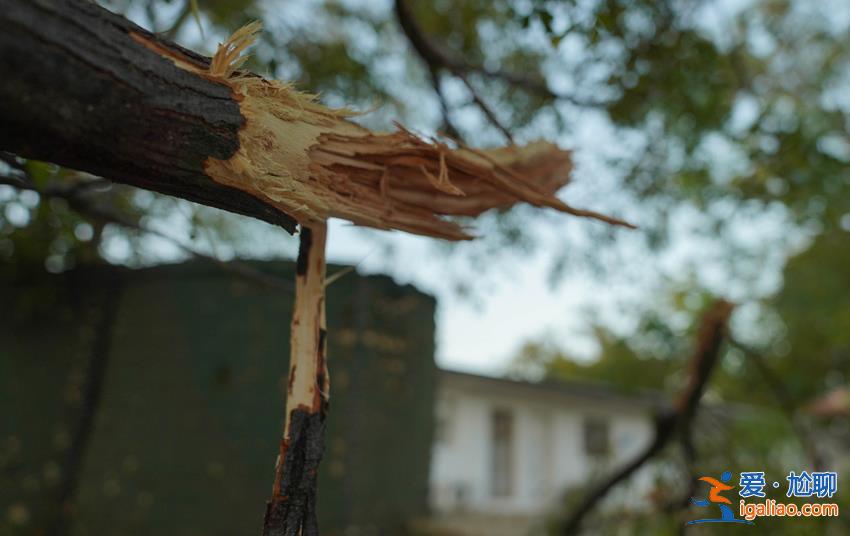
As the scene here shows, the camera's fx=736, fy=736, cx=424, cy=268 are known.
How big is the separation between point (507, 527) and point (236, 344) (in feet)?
18.1

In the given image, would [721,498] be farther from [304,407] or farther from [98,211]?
[98,211]

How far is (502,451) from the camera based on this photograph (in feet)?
54.6

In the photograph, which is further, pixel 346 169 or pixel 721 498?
pixel 721 498

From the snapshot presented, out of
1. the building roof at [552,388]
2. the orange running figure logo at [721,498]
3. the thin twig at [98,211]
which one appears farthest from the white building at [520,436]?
the thin twig at [98,211]

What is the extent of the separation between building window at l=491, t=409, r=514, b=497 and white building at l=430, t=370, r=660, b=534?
0.02 m

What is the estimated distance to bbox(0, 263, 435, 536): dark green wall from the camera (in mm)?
4859

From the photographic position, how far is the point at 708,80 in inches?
223

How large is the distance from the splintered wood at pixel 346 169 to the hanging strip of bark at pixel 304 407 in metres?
0.16

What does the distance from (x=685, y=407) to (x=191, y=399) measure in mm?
3505

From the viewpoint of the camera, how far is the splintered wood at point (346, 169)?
1644 millimetres

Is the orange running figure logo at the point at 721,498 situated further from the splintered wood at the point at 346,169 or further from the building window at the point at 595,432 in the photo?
the building window at the point at 595,432

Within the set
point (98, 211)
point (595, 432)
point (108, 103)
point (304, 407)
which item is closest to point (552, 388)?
point (595, 432)

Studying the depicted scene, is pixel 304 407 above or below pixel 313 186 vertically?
below

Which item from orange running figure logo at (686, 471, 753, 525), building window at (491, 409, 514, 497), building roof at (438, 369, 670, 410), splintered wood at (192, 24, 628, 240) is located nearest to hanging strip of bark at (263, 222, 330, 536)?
splintered wood at (192, 24, 628, 240)
